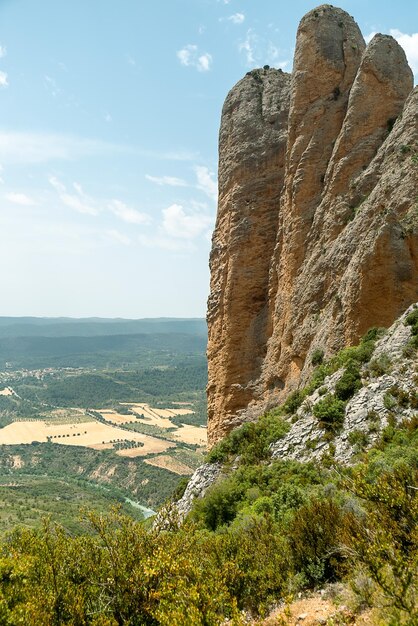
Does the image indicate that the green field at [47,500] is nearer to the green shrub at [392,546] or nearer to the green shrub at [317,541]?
the green shrub at [317,541]

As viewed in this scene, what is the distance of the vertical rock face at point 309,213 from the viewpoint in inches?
879

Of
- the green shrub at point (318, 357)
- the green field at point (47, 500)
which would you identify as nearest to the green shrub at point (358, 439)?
the green shrub at point (318, 357)

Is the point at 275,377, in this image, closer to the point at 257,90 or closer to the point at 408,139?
the point at 408,139

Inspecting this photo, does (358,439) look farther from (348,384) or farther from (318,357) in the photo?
(318,357)

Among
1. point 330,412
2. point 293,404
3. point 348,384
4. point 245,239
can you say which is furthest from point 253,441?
point 245,239

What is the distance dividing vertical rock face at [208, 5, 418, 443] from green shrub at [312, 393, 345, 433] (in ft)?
16.2

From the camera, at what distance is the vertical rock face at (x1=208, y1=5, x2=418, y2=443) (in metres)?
22.3

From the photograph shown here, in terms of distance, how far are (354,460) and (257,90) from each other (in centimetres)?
3212

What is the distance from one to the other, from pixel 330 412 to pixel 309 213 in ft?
50.8

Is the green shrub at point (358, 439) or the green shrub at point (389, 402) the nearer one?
the green shrub at point (358, 439)

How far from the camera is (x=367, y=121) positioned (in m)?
27.4

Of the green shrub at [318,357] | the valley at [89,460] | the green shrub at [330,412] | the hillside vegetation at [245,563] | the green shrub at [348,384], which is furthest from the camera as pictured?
the valley at [89,460]

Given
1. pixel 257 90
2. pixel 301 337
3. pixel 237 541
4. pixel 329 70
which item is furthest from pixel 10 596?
pixel 257 90

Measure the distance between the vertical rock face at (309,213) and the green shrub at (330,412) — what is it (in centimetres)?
493
